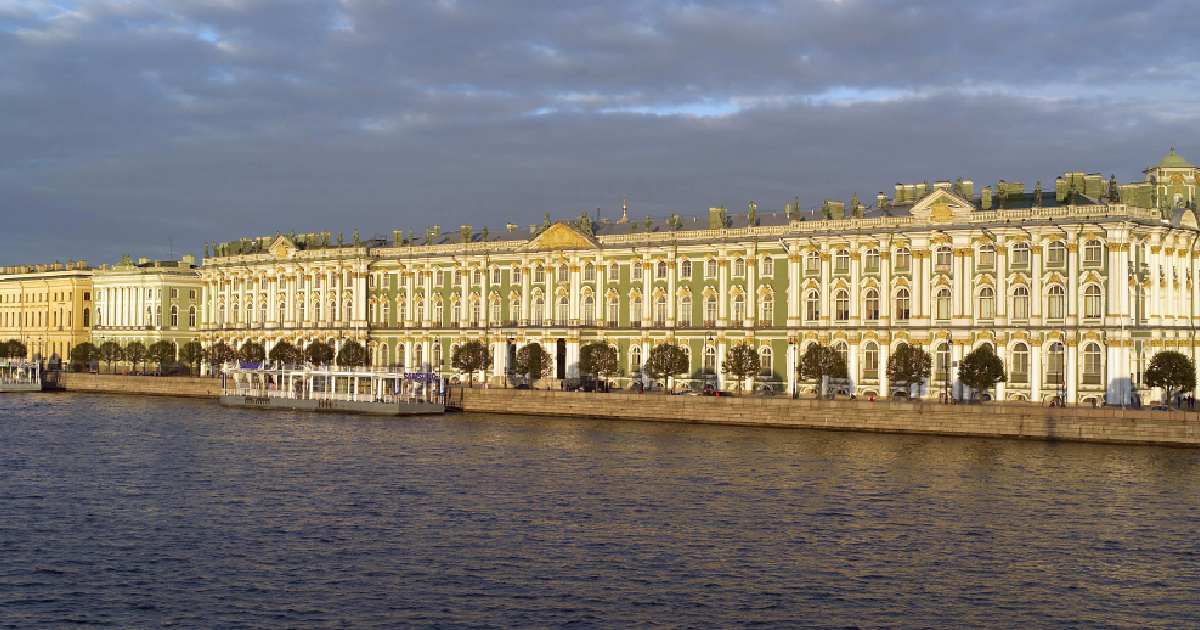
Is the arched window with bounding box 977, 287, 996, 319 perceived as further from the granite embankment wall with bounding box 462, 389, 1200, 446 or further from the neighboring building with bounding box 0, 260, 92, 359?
the neighboring building with bounding box 0, 260, 92, 359

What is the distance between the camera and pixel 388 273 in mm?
96812

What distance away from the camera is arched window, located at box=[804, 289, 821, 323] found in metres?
73.9

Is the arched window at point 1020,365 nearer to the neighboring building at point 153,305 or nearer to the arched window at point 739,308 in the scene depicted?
the arched window at point 739,308

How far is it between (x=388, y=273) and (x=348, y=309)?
398cm

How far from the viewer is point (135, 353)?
4316 inches

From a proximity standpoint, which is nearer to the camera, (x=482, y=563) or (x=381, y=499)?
(x=482, y=563)

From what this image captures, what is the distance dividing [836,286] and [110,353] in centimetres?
→ 6527

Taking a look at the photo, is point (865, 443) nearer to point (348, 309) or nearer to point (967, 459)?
point (967, 459)

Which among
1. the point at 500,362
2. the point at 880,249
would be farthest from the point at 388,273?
the point at 880,249

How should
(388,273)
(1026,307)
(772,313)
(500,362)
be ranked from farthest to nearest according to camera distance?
(388,273)
(500,362)
(772,313)
(1026,307)

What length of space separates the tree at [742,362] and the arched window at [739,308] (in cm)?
295

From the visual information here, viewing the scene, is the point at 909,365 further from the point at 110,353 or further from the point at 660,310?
the point at 110,353

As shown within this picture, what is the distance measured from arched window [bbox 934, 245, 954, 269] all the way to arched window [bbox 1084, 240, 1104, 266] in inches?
253

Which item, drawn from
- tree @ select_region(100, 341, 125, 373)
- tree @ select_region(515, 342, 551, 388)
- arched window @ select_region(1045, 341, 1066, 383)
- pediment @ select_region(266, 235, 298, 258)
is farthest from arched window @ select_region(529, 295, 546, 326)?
tree @ select_region(100, 341, 125, 373)
